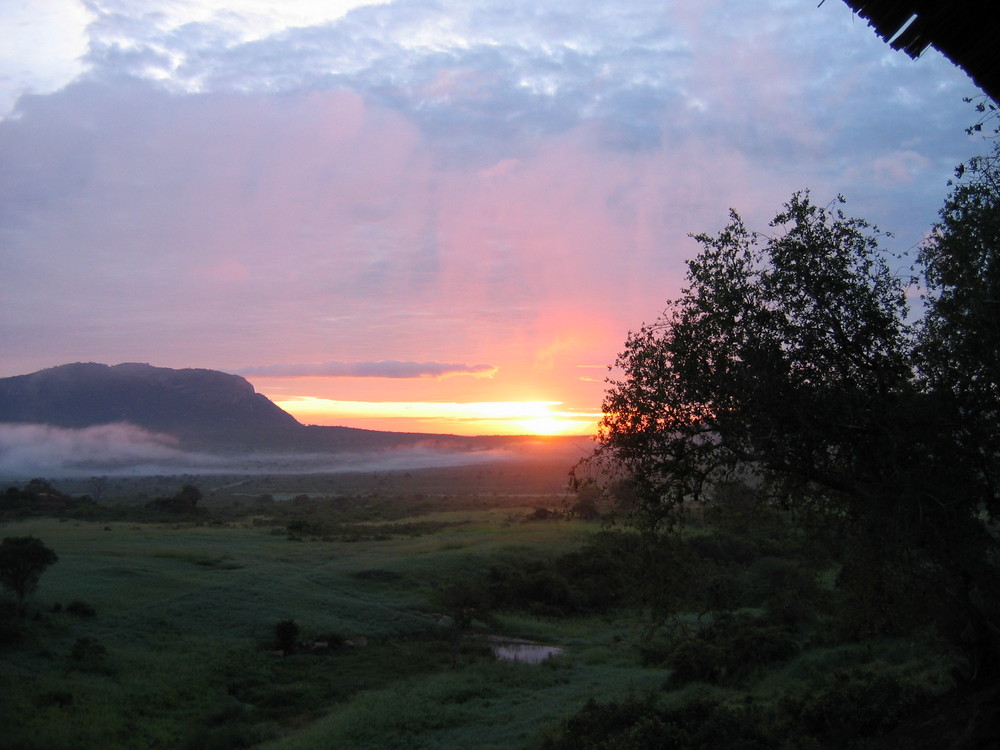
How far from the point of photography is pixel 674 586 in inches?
487

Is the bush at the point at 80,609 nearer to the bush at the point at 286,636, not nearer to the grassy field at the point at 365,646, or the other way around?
the grassy field at the point at 365,646

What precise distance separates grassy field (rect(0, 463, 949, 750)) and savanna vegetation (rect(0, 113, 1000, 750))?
16cm

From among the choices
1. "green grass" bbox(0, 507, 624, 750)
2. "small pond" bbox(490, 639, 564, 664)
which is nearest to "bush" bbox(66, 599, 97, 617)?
"green grass" bbox(0, 507, 624, 750)

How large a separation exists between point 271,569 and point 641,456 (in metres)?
38.0

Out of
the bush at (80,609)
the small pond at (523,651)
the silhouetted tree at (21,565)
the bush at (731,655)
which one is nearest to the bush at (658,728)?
the bush at (731,655)

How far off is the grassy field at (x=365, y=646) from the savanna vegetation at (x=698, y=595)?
16cm

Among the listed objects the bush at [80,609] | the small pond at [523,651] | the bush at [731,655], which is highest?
the bush at [731,655]

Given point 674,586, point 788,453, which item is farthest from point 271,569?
point 788,453

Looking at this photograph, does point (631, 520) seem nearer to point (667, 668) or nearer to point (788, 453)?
point (788, 453)

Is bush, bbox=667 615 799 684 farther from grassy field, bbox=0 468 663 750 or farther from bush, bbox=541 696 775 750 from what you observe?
bush, bbox=541 696 775 750

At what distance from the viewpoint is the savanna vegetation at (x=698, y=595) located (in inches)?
391

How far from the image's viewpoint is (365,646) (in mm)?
32625

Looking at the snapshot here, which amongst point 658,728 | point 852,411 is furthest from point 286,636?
point 852,411

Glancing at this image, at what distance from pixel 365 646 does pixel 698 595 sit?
23.5 metres
